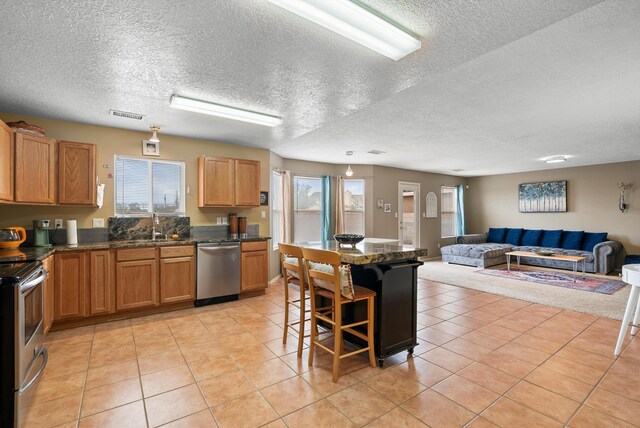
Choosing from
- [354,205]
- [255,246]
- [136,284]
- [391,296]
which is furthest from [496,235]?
[136,284]

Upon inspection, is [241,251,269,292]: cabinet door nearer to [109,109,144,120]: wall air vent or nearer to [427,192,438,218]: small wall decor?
[109,109,144,120]: wall air vent

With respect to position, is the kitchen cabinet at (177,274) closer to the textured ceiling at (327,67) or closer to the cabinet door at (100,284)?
the cabinet door at (100,284)

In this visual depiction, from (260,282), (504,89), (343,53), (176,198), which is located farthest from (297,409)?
(176,198)

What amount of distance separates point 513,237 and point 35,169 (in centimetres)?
975

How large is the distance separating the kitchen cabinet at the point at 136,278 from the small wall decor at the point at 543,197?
8970 mm

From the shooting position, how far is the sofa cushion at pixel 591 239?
268 inches

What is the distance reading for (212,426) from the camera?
6.08 ft

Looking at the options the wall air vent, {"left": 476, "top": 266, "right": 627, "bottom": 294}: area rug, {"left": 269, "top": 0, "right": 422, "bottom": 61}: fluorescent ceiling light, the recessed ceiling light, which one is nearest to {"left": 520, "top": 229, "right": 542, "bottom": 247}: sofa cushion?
{"left": 476, "top": 266, "right": 627, "bottom": 294}: area rug

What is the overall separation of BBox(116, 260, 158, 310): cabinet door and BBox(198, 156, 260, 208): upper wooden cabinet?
1188mm

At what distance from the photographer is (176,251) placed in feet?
13.2

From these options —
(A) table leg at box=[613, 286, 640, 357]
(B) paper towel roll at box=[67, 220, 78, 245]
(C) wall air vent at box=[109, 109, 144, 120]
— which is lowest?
(A) table leg at box=[613, 286, 640, 357]

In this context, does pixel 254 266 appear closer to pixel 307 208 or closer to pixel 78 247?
pixel 78 247

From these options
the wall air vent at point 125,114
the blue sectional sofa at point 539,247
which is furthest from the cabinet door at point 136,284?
the blue sectional sofa at point 539,247

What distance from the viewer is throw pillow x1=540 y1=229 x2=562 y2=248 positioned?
7426 mm
